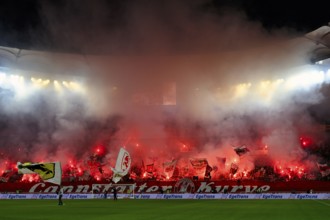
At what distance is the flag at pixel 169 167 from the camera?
5297 cm

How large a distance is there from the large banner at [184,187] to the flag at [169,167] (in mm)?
6047

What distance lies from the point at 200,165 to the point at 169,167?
3.91 meters

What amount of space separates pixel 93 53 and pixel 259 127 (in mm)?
22895

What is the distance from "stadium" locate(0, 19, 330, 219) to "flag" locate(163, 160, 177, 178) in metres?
0.12

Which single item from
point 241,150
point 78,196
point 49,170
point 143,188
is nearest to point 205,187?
point 143,188

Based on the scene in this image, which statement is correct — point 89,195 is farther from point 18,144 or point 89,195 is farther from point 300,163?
point 300,163

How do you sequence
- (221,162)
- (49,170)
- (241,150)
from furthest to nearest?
(221,162)
(241,150)
(49,170)

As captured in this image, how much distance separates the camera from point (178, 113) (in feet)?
188

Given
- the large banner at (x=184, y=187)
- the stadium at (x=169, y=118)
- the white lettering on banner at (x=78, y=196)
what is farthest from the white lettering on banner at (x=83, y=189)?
the white lettering on banner at (x=78, y=196)

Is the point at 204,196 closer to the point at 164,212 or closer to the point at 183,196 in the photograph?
the point at 183,196

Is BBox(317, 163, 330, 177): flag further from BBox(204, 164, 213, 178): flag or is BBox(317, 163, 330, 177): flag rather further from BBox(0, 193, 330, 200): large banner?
BBox(204, 164, 213, 178): flag

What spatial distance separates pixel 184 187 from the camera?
46.2 meters

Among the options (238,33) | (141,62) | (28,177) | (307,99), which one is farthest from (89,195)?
(307,99)

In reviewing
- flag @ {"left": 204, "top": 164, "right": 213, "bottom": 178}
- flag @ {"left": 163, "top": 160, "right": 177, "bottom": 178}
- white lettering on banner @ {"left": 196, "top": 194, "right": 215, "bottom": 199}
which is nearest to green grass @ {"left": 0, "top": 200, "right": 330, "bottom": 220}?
white lettering on banner @ {"left": 196, "top": 194, "right": 215, "bottom": 199}
